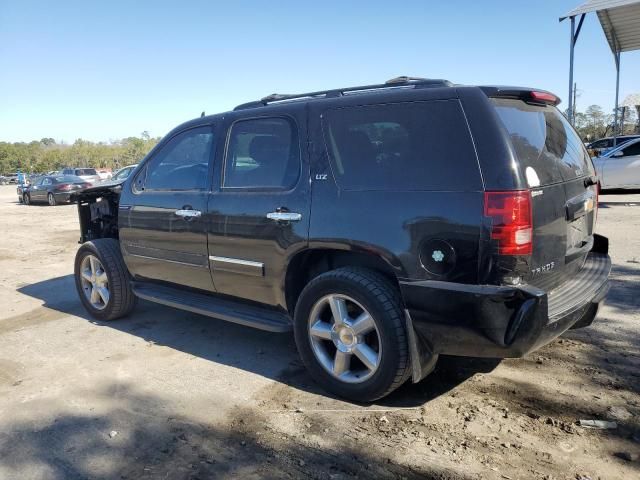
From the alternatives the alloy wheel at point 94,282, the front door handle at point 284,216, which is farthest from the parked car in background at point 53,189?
the front door handle at point 284,216

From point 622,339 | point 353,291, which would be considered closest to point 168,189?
point 353,291

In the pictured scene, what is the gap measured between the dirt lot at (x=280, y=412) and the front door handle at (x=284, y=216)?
3.82ft

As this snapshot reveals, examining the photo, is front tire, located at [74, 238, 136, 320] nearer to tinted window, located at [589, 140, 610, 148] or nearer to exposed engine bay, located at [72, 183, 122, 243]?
exposed engine bay, located at [72, 183, 122, 243]

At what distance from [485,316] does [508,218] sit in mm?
536

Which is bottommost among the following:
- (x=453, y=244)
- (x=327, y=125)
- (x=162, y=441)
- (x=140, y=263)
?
(x=162, y=441)

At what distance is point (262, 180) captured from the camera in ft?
12.4

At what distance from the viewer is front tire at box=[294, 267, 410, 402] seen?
306cm

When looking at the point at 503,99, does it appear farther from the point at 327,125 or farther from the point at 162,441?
the point at 162,441

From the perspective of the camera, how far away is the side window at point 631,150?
13156 millimetres

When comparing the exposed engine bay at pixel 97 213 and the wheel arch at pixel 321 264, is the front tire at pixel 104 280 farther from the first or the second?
the wheel arch at pixel 321 264

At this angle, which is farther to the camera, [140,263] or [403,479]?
[140,263]

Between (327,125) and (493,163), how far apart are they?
3.86 feet

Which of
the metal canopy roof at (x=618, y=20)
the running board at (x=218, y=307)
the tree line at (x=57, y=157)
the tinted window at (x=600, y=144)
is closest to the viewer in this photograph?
the running board at (x=218, y=307)

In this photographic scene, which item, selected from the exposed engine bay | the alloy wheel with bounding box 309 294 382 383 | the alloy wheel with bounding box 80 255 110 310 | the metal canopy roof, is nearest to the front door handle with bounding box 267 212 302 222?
the alloy wheel with bounding box 309 294 382 383
